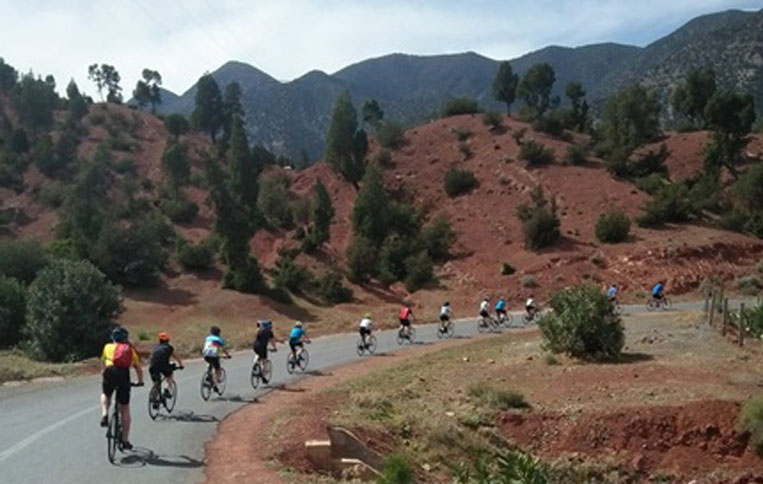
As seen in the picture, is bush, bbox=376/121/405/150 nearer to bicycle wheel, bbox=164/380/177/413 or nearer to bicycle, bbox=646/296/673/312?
bicycle, bbox=646/296/673/312

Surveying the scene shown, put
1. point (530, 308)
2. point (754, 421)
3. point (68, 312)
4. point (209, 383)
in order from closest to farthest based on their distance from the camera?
point (754, 421) < point (209, 383) < point (68, 312) < point (530, 308)

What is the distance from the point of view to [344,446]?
13.2m

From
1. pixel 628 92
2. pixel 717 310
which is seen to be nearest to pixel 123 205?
pixel 628 92

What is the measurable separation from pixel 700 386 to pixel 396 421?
26.0 feet

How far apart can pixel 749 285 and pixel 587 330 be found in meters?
30.4

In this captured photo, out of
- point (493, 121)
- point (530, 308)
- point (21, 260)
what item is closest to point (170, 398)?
point (530, 308)

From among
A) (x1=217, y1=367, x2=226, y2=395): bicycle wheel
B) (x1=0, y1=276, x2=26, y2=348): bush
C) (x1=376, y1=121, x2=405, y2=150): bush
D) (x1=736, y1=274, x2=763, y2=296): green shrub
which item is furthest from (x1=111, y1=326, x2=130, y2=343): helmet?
(x1=376, y1=121, x2=405, y2=150): bush

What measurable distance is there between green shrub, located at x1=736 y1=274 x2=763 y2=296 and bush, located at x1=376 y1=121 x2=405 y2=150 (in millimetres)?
44369

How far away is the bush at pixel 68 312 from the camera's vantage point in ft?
99.3

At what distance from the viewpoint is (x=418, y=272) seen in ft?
192

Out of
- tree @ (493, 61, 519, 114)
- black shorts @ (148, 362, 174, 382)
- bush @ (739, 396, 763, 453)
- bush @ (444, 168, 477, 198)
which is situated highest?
tree @ (493, 61, 519, 114)

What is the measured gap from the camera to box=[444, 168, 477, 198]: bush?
75625 mm

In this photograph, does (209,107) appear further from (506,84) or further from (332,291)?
(332,291)

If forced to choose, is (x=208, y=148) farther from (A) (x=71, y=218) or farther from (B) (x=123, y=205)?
(A) (x=71, y=218)
